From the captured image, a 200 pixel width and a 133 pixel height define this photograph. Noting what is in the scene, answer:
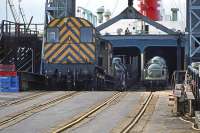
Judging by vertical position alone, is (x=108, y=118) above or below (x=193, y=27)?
below

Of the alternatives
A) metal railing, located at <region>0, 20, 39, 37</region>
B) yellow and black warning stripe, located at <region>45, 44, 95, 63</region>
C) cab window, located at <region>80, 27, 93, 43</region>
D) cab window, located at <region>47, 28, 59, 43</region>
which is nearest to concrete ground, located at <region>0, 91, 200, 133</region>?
yellow and black warning stripe, located at <region>45, 44, 95, 63</region>

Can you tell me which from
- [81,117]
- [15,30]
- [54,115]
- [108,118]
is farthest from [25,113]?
[15,30]

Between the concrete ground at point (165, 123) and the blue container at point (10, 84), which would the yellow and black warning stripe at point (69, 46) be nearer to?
the blue container at point (10, 84)

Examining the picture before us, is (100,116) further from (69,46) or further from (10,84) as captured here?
(69,46)

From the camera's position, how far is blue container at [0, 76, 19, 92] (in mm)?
26281

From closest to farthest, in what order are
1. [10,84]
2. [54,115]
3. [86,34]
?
[54,115]
[10,84]
[86,34]

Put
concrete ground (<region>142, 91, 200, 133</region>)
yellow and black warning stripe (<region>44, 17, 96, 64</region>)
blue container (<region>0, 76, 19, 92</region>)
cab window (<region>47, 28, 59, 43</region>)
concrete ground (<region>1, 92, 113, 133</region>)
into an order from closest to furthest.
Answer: concrete ground (<region>142, 91, 200, 133</region>) < concrete ground (<region>1, 92, 113, 133</region>) < blue container (<region>0, 76, 19, 92</region>) < yellow and black warning stripe (<region>44, 17, 96, 64</region>) < cab window (<region>47, 28, 59, 43</region>)

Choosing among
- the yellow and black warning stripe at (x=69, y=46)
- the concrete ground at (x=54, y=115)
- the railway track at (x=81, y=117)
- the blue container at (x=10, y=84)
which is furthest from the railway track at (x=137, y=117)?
the yellow and black warning stripe at (x=69, y=46)

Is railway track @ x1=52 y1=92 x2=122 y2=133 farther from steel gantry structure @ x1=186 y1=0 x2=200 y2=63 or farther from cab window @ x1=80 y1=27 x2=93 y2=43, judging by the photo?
steel gantry structure @ x1=186 y1=0 x2=200 y2=63

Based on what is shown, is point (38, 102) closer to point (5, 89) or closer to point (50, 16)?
point (5, 89)

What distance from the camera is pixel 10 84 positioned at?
86.5 ft

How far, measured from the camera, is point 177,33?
4462 cm

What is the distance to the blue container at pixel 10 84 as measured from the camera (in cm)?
2628

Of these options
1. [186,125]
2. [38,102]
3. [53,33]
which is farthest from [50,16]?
[186,125]
